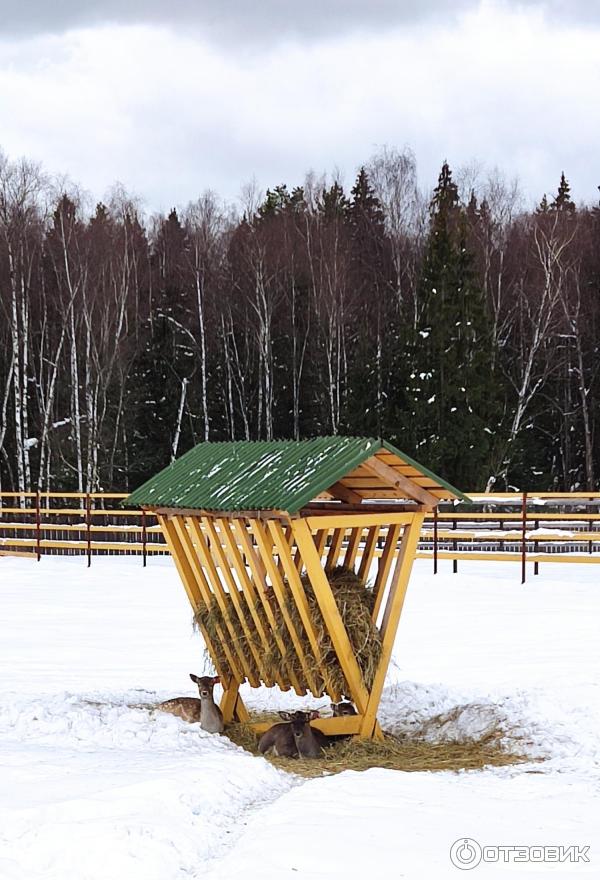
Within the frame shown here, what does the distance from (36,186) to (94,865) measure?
28783mm


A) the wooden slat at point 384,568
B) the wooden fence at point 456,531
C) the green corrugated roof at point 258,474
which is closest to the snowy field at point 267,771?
the wooden slat at point 384,568

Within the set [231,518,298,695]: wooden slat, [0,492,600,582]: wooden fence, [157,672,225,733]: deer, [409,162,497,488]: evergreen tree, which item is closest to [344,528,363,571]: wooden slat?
[231,518,298,695]: wooden slat

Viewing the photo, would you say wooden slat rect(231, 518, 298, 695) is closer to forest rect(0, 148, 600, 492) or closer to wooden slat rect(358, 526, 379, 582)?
wooden slat rect(358, 526, 379, 582)

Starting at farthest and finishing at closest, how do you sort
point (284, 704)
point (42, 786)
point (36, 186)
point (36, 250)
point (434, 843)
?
point (36, 250) → point (36, 186) → point (284, 704) → point (42, 786) → point (434, 843)

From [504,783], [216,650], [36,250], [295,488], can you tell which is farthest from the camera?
[36,250]

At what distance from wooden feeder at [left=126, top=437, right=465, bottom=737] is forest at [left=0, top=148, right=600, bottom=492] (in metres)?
20.5

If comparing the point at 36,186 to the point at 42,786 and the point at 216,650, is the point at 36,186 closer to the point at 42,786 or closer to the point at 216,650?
the point at 216,650

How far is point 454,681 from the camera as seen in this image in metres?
11.5

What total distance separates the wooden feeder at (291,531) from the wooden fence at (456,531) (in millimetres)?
9755

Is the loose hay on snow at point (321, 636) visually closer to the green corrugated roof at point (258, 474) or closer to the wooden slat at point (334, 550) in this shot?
the wooden slat at point (334, 550)

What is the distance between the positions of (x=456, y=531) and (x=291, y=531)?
13.8 meters

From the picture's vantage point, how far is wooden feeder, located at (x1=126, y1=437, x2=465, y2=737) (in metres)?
8.68

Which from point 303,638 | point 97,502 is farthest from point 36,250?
point 303,638

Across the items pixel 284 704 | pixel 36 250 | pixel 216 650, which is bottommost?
pixel 284 704
